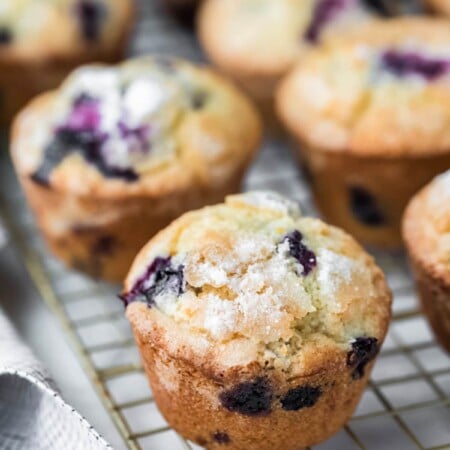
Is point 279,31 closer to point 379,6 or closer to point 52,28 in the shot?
point 379,6

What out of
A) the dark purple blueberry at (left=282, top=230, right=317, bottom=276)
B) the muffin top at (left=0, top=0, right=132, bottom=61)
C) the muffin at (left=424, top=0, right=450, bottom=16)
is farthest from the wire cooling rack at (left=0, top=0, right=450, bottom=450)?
the muffin at (left=424, top=0, right=450, bottom=16)

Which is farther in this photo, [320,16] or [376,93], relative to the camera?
[320,16]

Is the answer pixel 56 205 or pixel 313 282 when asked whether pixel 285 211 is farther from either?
pixel 56 205

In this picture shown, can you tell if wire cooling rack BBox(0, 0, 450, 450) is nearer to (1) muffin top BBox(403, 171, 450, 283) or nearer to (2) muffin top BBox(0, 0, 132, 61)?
(1) muffin top BBox(403, 171, 450, 283)

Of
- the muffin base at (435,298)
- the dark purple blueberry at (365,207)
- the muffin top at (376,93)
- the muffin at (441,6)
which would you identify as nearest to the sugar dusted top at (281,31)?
the muffin top at (376,93)

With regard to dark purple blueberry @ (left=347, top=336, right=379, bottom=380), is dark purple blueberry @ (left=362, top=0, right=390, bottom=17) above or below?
above

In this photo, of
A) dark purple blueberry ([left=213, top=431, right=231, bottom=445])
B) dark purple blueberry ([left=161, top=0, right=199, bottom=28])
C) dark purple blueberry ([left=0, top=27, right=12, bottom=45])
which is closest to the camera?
dark purple blueberry ([left=213, top=431, right=231, bottom=445])

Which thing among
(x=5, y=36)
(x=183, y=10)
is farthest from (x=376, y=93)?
(x=183, y=10)

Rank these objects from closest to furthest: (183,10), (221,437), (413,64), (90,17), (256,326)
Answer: (256,326)
(221,437)
(413,64)
(90,17)
(183,10)
